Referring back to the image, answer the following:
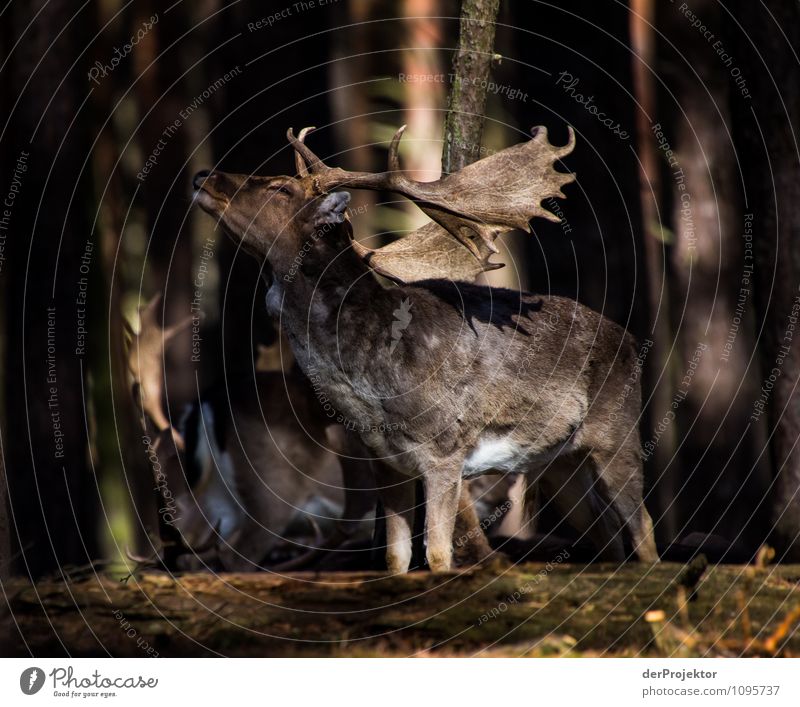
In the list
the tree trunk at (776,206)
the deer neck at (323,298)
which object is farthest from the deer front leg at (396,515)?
the tree trunk at (776,206)

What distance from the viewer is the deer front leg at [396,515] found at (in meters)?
8.89

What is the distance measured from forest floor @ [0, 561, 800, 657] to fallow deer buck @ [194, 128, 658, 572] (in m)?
0.78

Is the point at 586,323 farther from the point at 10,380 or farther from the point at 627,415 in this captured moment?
the point at 10,380

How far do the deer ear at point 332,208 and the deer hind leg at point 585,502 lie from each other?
114 inches

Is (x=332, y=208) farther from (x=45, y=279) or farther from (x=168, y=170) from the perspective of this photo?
(x=168, y=170)

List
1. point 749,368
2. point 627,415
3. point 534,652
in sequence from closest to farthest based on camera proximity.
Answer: point 534,652
point 627,415
point 749,368

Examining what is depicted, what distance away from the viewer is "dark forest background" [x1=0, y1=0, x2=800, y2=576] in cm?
1026

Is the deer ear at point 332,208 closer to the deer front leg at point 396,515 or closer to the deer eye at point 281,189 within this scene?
the deer eye at point 281,189

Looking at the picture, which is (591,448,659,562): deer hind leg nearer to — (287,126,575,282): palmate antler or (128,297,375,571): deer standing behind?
(287,126,575,282): palmate antler

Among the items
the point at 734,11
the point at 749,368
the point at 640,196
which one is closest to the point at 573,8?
the point at 640,196

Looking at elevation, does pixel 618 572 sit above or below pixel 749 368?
below

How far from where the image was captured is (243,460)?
37.8ft

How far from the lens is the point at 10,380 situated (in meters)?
10.2

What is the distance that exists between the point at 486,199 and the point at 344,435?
3.60 m
